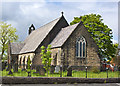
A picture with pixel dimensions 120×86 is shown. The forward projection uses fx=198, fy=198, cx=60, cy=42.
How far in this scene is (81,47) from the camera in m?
33.0

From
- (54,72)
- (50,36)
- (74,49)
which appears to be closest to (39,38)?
(50,36)

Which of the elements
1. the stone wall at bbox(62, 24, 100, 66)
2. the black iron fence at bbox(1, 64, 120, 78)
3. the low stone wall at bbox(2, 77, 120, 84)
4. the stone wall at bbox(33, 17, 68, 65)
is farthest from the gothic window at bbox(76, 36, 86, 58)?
the low stone wall at bbox(2, 77, 120, 84)

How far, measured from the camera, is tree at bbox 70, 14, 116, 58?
4047 cm

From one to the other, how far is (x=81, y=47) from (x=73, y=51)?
175cm

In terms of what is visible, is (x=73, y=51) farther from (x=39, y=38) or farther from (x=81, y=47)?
(x=39, y=38)

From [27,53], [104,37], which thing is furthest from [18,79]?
[104,37]

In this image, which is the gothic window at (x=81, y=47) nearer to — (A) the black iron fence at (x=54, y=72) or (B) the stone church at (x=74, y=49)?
(B) the stone church at (x=74, y=49)

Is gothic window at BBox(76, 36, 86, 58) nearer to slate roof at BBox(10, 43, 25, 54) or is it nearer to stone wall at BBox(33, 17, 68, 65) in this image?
stone wall at BBox(33, 17, 68, 65)

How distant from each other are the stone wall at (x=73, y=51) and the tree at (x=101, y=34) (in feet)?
22.5

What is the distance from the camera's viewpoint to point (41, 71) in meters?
21.3

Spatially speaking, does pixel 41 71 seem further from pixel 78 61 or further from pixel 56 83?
pixel 78 61

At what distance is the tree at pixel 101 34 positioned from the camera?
4047cm

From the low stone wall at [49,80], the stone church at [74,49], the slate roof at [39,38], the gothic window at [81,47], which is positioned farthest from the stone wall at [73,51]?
the low stone wall at [49,80]

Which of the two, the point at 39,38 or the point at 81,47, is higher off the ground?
the point at 39,38
